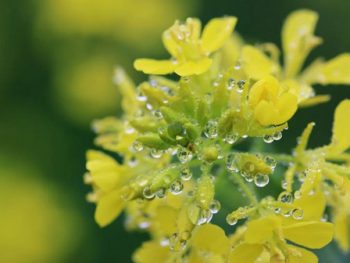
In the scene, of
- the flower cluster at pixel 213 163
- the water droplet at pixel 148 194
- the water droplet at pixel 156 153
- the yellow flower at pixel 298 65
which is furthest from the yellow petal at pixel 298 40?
the water droplet at pixel 148 194

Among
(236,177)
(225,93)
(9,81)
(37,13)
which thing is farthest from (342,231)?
(37,13)

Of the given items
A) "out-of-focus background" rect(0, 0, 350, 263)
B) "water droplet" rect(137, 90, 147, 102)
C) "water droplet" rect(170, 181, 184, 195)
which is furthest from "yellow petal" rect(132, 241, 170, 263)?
"out-of-focus background" rect(0, 0, 350, 263)

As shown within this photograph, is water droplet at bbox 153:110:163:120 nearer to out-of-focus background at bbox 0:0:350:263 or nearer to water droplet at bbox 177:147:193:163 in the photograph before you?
water droplet at bbox 177:147:193:163

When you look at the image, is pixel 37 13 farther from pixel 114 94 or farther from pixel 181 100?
pixel 181 100

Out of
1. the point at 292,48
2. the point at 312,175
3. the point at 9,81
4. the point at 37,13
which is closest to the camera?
the point at 312,175

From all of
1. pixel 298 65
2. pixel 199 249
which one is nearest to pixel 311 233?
pixel 199 249

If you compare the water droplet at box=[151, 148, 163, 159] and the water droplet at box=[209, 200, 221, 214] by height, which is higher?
the water droplet at box=[151, 148, 163, 159]

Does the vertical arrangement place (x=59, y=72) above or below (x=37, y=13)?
below
